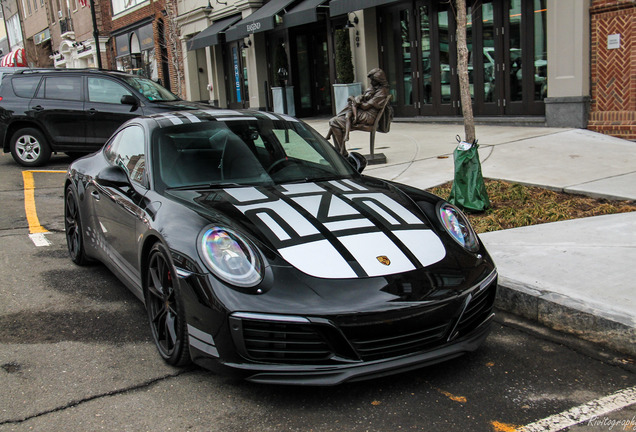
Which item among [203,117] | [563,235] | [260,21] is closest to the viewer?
[203,117]

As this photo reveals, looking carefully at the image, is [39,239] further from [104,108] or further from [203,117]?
[104,108]

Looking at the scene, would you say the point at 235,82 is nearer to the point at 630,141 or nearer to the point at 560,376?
the point at 630,141

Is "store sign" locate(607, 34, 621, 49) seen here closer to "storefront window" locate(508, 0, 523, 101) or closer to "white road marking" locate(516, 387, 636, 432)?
"storefront window" locate(508, 0, 523, 101)

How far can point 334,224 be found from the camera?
360 centimetres

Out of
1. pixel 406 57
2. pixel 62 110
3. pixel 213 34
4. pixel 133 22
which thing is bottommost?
pixel 62 110

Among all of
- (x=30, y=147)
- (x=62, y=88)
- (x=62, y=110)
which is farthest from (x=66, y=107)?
(x=30, y=147)

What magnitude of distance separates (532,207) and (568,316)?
3098mm

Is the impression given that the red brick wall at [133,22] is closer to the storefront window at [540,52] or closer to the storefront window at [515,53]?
the storefront window at [515,53]

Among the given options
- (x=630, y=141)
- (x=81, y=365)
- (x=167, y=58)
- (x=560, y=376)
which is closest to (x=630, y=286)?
(x=560, y=376)

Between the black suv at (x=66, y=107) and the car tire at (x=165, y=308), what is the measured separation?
862cm

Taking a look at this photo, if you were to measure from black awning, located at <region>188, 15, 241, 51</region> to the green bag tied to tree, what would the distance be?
15296 millimetres

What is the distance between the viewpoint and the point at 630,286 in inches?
167

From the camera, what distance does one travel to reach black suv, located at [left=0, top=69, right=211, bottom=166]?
40.0ft

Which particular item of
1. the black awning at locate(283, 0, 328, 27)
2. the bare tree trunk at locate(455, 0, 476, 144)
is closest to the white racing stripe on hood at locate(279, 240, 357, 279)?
the bare tree trunk at locate(455, 0, 476, 144)
